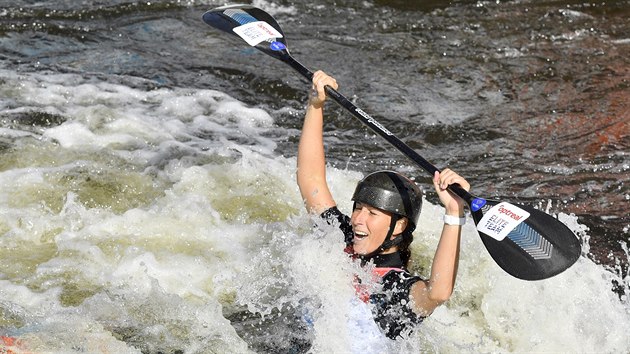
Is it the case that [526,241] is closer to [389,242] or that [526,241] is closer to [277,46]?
[389,242]

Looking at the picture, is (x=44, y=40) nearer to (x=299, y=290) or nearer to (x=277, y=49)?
(x=277, y=49)

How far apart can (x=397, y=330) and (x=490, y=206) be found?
63 centimetres

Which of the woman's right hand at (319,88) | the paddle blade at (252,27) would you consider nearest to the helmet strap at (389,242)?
the woman's right hand at (319,88)

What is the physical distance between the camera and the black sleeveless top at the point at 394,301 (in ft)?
13.9

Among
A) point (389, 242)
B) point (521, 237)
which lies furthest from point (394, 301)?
point (521, 237)

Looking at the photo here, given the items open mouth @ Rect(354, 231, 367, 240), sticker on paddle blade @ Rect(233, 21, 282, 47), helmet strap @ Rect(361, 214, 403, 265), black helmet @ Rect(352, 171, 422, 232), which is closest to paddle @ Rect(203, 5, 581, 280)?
black helmet @ Rect(352, 171, 422, 232)

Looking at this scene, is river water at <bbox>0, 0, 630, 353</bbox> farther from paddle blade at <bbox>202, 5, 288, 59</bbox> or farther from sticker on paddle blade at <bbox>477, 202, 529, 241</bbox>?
paddle blade at <bbox>202, 5, 288, 59</bbox>

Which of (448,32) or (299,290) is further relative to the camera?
(448,32)

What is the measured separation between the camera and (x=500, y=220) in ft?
13.8

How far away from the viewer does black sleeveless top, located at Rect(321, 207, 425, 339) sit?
424 cm

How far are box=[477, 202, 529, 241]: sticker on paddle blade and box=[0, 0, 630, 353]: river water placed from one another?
0.59 meters

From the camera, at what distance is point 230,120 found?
7.53 m

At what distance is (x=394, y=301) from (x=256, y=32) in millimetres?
2027

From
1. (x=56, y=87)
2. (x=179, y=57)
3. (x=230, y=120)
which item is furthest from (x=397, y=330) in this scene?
(x=179, y=57)
